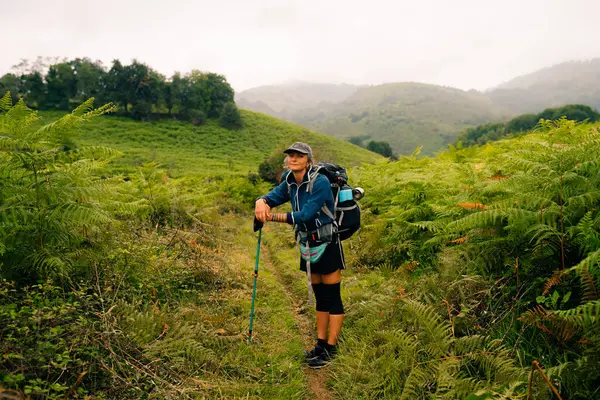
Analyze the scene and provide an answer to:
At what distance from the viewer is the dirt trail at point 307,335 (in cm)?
409

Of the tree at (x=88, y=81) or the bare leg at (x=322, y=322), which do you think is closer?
the bare leg at (x=322, y=322)

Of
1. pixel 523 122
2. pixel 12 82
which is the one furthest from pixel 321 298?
pixel 523 122

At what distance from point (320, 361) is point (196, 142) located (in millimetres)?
62801

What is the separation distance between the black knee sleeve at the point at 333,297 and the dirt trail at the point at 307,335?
750mm

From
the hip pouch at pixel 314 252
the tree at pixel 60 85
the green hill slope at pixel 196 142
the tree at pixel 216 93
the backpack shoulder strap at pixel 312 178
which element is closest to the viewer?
the backpack shoulder strap at pixel 312 178

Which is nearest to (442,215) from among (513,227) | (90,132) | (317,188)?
(513,227)

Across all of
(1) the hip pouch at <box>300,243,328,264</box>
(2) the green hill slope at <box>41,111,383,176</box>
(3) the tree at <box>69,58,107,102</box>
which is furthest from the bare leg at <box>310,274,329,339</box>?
(3) the tree at <box>69,58,107,102</box>

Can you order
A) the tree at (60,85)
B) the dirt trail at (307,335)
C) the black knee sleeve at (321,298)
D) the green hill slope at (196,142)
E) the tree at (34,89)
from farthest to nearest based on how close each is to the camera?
the tree at (60,85) < the tree at (34,89) < the green hill slope at (196,142) < the black knee sleeve at (321,298) < the dirt trail at (307,335)

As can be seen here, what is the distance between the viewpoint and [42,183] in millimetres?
4008

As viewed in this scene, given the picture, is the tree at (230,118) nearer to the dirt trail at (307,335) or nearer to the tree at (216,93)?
the tree at (216,93)

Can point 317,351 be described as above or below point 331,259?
below

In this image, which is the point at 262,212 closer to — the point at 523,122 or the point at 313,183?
the point at 313,183

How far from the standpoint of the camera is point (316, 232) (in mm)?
4543

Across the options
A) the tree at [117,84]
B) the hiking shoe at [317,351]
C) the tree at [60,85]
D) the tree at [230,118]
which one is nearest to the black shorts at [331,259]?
the hiking shoe at [317,351]
